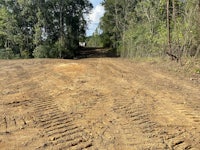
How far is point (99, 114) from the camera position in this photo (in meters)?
5.79

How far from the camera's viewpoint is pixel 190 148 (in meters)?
4.33

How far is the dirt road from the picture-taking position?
14.8 ft

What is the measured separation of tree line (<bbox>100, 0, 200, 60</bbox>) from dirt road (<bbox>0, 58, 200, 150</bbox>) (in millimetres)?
4997

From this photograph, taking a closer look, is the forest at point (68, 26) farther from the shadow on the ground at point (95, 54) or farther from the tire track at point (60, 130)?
the tire track at point (60, 130)

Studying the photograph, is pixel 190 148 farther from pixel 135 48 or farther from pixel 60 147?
pixel 135 48

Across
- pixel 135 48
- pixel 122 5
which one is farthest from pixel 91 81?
pixel 122 5

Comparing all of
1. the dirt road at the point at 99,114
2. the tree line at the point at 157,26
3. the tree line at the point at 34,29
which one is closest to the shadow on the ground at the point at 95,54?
the tree line at the point at 157,26

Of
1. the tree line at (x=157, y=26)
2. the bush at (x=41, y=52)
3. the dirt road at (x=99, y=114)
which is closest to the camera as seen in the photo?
the dirt road at (x=99, y=114)

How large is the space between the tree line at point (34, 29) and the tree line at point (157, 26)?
606 cm

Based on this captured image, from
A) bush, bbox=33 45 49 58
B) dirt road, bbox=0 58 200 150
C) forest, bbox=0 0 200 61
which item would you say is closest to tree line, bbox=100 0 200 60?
forest, bbox=0 0 200 61

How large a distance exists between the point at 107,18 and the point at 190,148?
118 feet

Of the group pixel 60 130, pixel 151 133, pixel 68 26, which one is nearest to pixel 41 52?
pixel 68 26

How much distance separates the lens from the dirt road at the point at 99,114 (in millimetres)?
4496

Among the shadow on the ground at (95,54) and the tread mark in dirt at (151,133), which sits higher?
the shadow on the ground at (95,54)
